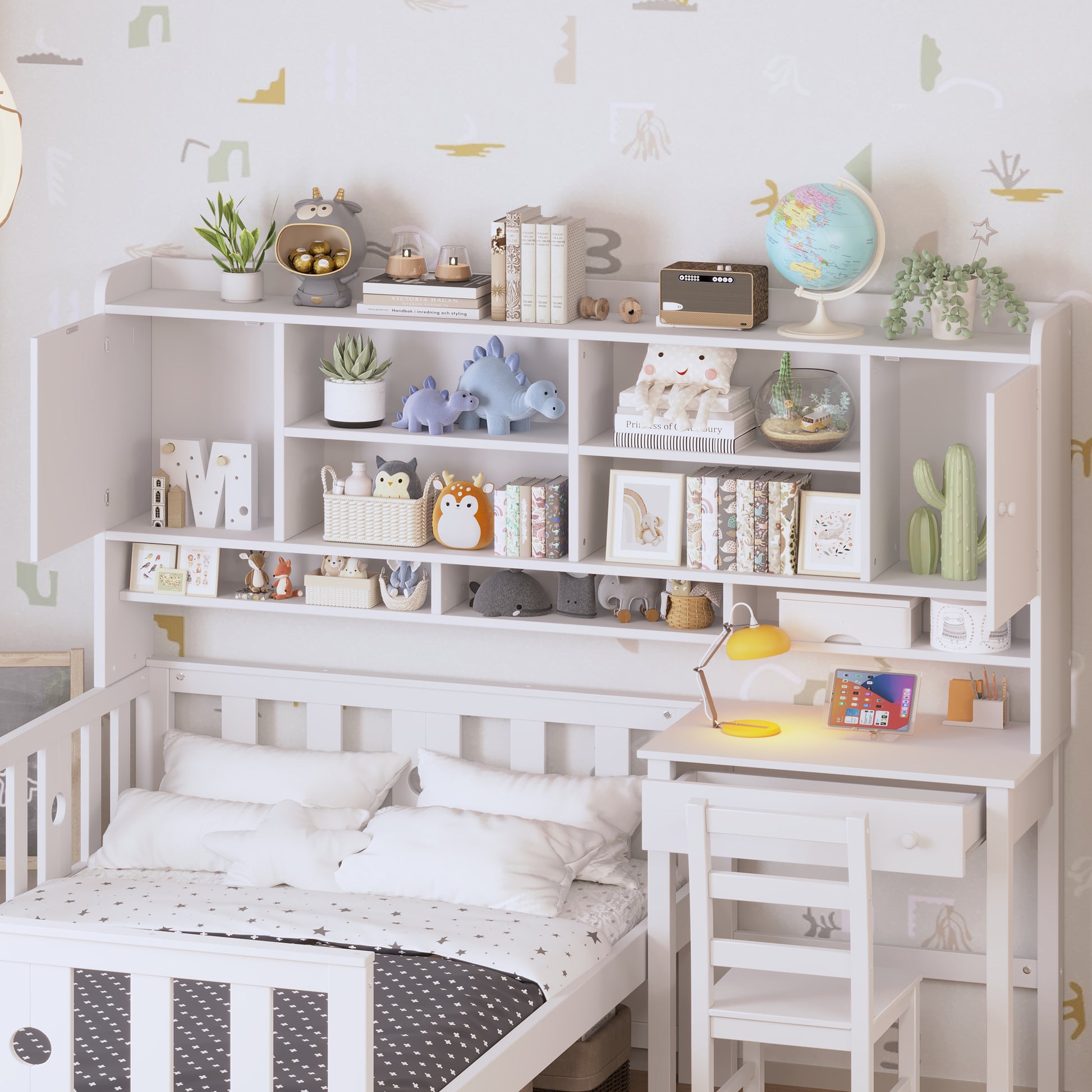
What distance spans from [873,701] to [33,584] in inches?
71.1

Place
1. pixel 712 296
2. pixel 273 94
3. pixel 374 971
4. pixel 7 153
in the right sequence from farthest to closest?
pixel 273 94 → pixel 712 296 → pixel 374 971 → pixel 7 153

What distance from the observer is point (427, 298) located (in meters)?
3.50

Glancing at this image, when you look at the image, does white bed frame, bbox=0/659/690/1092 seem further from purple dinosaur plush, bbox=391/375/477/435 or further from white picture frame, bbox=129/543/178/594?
purple dinosaur plush, bbox=391/375/477/435

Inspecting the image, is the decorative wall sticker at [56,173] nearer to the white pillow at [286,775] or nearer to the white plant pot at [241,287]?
the white plant pot at [241,287]

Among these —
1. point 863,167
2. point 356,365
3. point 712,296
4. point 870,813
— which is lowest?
point 870,813

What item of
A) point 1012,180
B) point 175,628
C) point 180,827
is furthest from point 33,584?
point 1012,180

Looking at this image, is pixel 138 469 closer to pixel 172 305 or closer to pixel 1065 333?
pixel 172 305

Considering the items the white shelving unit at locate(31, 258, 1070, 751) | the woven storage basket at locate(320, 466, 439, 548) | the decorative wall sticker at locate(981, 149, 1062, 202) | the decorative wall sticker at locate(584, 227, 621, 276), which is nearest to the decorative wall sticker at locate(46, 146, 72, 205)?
the white shelving unit at locate(31, 258, 1070, 751)

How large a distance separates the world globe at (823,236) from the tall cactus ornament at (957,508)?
1.19ft

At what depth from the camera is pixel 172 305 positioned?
11.9 feet

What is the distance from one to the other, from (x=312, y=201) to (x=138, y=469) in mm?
693

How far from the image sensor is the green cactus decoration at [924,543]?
3387 mm

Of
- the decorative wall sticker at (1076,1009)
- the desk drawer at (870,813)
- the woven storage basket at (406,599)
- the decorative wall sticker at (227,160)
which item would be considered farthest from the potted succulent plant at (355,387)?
the decorative wall sticker at (1076,1009)

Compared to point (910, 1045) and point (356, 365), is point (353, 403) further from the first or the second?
point (910, 1045)
